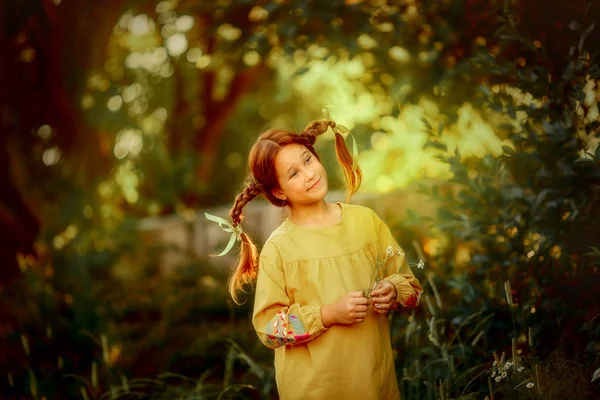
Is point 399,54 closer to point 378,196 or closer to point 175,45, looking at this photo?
point 378,196

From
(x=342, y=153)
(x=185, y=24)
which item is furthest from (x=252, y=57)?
(x=342, y=153)

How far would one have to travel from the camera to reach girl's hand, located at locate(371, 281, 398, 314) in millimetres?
2295

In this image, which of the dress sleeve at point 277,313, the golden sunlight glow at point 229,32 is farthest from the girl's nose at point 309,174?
the golden sunlight glow at point 229,32

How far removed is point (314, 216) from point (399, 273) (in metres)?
0.36

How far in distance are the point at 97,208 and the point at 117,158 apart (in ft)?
4.34

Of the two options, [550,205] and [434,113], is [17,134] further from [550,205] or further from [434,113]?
[550,205]

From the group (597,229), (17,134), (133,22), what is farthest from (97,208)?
(597,229)

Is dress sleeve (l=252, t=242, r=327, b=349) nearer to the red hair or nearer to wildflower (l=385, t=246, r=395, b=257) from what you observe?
the red hair

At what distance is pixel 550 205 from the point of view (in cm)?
316

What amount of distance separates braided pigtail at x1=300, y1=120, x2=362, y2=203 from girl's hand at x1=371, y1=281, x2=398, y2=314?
434 mm

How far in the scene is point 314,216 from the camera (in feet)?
8.16

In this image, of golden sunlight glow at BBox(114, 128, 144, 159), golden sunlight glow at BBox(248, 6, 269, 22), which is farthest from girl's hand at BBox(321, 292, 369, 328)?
golden sunlight glow at BBox(114, 128, 144, 159)

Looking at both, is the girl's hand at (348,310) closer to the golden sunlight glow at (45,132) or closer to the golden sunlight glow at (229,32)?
the golden sunlight glow at (229,32)

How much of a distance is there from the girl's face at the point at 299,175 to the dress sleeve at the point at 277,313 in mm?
200
